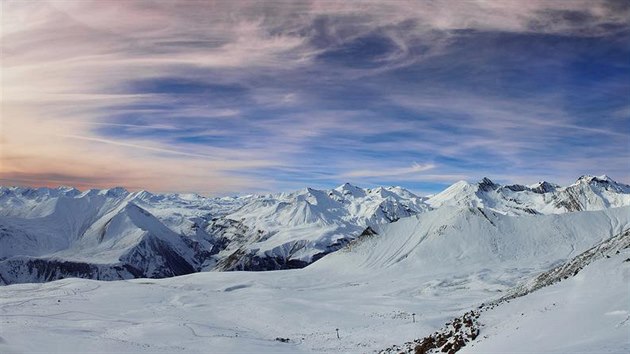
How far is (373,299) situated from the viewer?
107 meters

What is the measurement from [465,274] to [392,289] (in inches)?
962

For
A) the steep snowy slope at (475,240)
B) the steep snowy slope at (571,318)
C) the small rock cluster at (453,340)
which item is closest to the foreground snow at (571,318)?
the steep snowy slope at (571,318)

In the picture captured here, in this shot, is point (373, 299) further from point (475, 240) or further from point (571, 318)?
point (571, 318)

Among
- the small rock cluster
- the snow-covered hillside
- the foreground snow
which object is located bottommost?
the snow-covered hillside

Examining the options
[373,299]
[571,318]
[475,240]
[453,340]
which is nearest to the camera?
[571,318]

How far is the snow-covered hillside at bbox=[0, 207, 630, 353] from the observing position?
34.1 m

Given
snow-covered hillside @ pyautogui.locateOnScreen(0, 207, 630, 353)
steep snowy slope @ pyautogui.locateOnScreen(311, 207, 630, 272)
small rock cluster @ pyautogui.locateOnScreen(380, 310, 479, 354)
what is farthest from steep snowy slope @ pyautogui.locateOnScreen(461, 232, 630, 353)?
steep snowy slope @ pyautogui.locateOnScreen(311, 207, 630, 272)

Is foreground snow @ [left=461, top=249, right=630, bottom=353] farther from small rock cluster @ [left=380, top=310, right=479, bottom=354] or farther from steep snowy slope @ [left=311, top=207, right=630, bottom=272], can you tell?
steep snowy slope @ [left=311, top=207, right=630, bottom=272]

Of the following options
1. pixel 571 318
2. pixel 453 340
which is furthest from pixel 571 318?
pixel 453 340

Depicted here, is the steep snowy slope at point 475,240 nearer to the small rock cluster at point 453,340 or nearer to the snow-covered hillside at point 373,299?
the snow-covered hillside at point 373,299

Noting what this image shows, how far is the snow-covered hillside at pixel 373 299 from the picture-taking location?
112 ft

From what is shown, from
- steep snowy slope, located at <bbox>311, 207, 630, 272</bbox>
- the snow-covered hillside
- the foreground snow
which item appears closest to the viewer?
the foreground snow

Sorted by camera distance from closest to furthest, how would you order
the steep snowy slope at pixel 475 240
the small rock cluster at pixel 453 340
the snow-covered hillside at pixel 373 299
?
the small rock cluster at pixel 453 340 → the snow-covered hillside at pixel 373 299 → the steep snowy slope at pixel 475 240

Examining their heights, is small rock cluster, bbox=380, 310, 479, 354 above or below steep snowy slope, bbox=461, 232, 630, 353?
below
